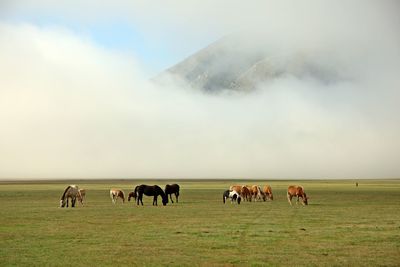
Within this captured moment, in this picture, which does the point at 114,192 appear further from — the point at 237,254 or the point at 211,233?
the point at 237,254

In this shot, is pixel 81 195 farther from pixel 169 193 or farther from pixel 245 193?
pixel 245 193

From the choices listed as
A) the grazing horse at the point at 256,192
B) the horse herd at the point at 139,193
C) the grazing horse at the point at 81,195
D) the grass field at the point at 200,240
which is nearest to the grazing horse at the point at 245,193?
the grazing horse at the point at 256,192

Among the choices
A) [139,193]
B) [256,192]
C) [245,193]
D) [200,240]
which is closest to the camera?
[200,240]

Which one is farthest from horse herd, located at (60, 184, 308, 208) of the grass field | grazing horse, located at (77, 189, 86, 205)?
the grass field

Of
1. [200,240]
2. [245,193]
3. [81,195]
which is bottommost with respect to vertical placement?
[200,240]

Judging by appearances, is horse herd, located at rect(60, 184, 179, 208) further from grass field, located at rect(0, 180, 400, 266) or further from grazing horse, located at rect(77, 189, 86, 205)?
grass field, located at rect(0, 180, 400, 266)

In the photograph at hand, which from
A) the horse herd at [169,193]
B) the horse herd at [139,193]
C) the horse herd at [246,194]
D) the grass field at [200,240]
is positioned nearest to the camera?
the grass field at [200,240]

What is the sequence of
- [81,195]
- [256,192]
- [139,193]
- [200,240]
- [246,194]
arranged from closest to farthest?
[200,240]
[139,193]
[81,195]
[246,194]
[256,192]

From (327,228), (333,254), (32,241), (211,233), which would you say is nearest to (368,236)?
(327,228)

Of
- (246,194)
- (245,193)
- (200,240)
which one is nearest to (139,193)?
(245,193)

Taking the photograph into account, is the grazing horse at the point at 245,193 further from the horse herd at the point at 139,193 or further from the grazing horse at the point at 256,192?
the horse herd at the point at 139,193

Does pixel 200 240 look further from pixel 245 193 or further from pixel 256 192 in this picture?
pixel 256 192

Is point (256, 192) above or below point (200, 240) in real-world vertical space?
above

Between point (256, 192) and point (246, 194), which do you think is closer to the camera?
point (246, 194)
